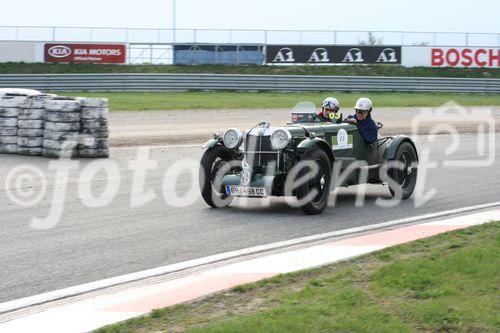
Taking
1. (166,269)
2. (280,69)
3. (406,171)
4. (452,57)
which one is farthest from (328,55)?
(166,269)

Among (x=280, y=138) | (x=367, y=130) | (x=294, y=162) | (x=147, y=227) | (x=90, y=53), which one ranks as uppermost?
(x=90, y=53)

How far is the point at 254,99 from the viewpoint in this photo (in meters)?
32.8

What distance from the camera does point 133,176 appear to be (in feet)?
45.5

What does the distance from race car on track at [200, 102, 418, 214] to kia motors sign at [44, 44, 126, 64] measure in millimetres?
32967

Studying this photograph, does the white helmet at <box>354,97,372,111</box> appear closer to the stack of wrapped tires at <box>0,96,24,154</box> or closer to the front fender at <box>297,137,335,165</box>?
the front fender at <box>297,137,335,165</box>

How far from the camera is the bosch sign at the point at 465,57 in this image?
4334 centimetres

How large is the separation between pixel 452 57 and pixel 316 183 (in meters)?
34.6

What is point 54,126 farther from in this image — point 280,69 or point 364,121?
point 280,69

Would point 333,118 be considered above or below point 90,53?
below

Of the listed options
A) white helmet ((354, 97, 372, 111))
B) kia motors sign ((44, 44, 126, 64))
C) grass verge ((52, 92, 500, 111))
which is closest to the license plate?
white helmet ((354, 97, 372, 111))

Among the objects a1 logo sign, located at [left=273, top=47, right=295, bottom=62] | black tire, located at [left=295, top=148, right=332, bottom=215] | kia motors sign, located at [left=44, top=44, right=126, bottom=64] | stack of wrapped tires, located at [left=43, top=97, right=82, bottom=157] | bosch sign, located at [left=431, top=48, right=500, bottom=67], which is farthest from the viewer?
a1 logo sign, located at [left=273, top=47, right=295, bottom=62]

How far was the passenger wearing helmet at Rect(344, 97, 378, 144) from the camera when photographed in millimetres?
11648

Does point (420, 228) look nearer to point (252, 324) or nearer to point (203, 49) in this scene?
point (252, 324)

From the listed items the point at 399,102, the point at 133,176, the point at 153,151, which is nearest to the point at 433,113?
the point at 399,102
